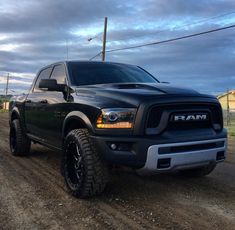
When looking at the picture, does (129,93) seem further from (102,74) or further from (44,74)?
(44,74)

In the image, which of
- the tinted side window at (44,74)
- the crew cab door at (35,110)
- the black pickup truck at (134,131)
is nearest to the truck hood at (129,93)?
the black pickup truck at (134,131)

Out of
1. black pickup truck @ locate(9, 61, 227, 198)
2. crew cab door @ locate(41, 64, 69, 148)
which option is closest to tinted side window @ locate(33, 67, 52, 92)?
crew cab door @ locate(41, 64, 69, 148)

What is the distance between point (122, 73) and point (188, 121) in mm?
1948

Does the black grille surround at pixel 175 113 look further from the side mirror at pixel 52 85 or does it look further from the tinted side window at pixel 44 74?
the tinted side window at pixel 44 74

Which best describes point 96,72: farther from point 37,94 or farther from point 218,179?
point 218,179

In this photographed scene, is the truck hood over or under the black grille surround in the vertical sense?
over

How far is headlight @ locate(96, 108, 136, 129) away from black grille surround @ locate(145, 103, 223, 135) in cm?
20

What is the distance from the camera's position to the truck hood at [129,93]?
4.61 metres

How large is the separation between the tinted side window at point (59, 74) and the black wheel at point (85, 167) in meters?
1.34

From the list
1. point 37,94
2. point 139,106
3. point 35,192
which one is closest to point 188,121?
point 139,106

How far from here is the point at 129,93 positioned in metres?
4.72

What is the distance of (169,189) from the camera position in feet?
18.1

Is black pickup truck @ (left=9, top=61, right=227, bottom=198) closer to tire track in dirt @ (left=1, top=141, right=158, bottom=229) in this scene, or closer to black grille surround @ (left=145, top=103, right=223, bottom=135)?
black grille surround @ (left=145, top=103, right=223, bottom=135)

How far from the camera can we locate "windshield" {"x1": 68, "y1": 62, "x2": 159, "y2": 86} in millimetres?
5984
